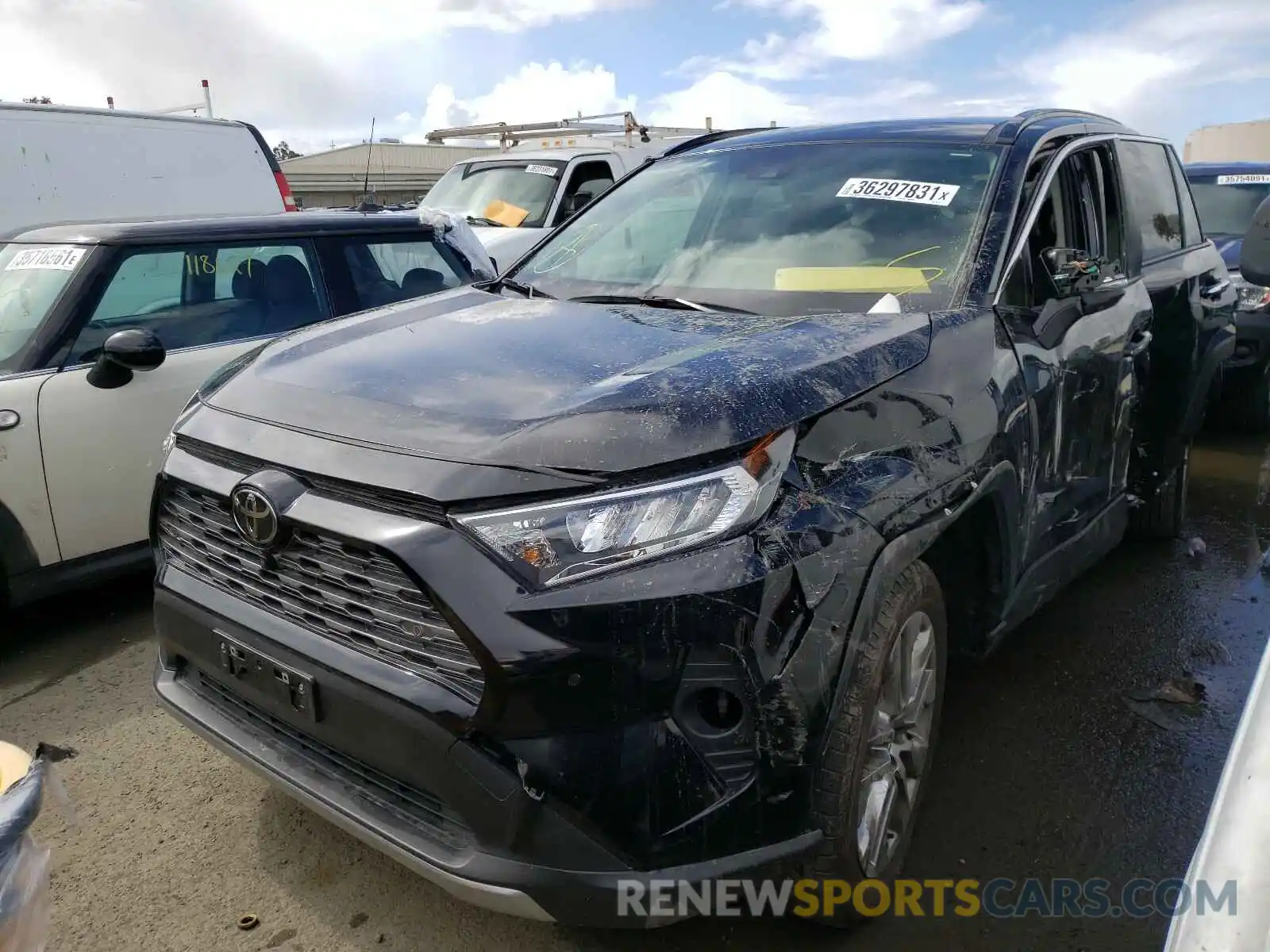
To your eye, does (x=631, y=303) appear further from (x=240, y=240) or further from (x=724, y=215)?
(x=240, y=240)

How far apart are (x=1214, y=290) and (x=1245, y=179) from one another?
16.6ft

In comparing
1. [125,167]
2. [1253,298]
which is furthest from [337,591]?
[1253,298]

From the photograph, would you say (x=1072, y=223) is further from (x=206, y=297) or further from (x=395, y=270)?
(x=206, y=297)

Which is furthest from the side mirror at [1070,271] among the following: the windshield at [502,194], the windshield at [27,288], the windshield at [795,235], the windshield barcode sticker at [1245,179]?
the windshield barcode sticker at [1245,179]

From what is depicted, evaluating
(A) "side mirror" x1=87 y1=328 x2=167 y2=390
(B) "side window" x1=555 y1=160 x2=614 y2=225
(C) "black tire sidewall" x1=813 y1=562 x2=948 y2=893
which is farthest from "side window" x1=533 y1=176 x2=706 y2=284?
(B) "side window" x1=555 y1=160 x2=614 y2=225

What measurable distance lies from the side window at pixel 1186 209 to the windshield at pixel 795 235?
82.6 inches

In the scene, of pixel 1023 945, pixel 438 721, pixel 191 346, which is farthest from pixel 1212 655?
pixel 191 346

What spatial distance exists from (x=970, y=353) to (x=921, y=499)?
1.75 ft

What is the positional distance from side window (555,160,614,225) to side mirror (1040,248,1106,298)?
626cm

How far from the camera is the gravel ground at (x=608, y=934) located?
230 centimetres

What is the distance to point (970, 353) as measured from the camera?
8.07 ft

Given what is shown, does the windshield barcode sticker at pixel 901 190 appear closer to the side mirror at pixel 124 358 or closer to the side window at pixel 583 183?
the side mirror at pixel 124 358

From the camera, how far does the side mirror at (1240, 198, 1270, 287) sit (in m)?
3.03

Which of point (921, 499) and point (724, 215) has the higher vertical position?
point (724, 215)
